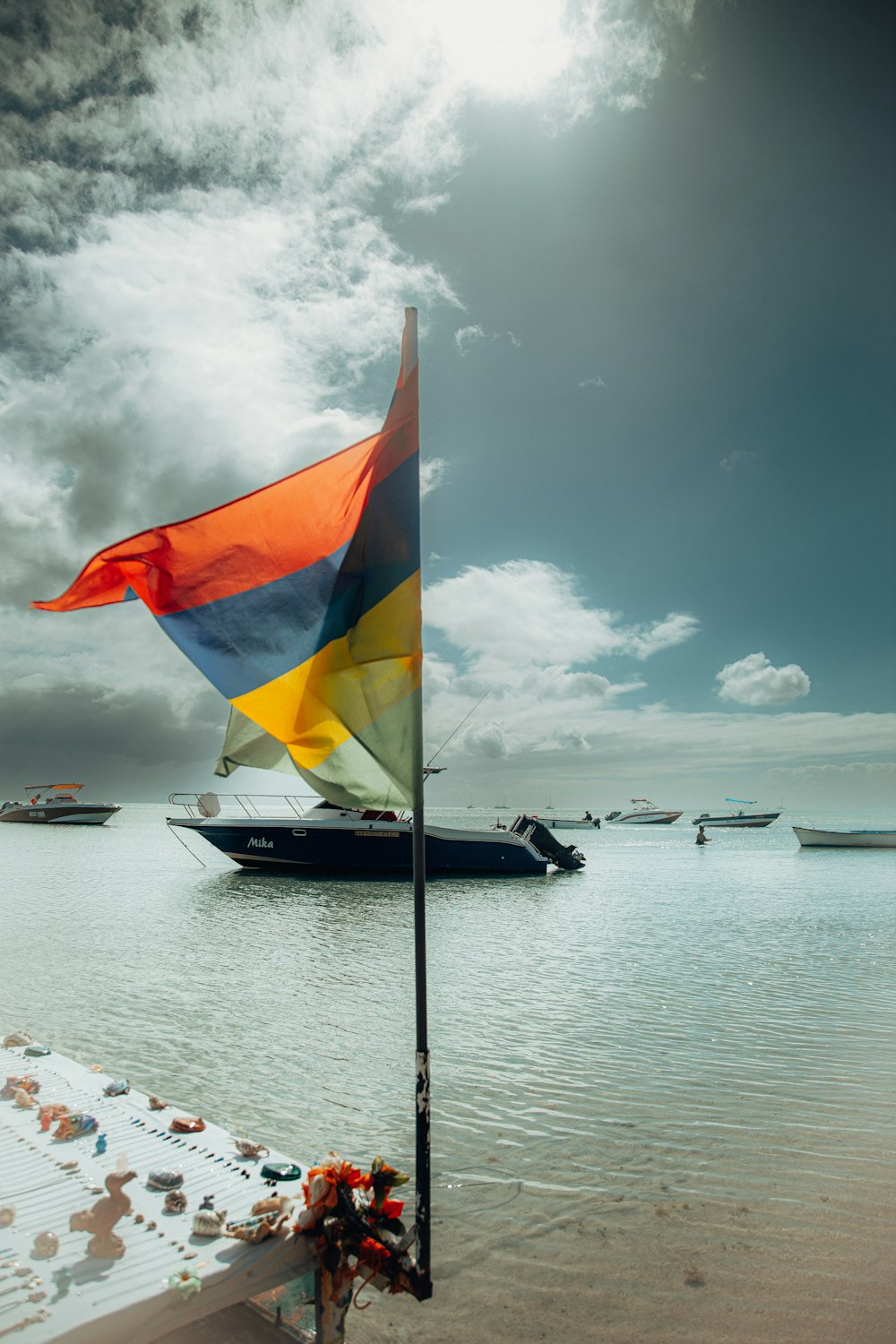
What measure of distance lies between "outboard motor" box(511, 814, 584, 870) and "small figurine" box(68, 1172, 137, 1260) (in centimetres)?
3514

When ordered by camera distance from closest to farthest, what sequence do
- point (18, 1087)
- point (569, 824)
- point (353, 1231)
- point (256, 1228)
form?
point (256, 1228)
point (353, 1231)
point (18, 1087)
point (569, 824)

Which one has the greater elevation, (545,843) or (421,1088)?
(421,1088)

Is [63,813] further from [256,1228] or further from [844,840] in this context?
[256,1228]

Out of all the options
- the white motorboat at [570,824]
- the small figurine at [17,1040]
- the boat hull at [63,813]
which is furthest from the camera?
the white motorboat at [570,824]

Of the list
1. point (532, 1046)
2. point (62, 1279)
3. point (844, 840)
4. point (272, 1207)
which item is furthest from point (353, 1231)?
point (844, 840)

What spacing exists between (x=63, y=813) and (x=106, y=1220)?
113 metres

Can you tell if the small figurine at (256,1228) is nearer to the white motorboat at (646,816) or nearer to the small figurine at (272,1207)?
the small figurine at (272,1207)

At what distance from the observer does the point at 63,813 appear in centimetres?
10294

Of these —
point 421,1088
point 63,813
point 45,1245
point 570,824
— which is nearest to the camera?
point 45,1245

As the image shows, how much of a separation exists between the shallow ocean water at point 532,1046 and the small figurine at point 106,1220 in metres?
1.68

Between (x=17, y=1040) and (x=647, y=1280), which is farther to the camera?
(x=17, y=1040)

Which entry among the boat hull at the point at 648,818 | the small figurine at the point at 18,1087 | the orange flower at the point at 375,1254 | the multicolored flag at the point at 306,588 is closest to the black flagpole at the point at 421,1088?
the orange flower at the point at 375,1254

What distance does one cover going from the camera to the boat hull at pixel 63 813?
3999 inches

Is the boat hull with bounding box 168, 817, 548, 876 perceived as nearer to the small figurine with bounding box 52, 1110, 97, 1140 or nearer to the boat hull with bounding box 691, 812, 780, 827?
the small figurine with bounding box 52, 1110, 97, 1140
